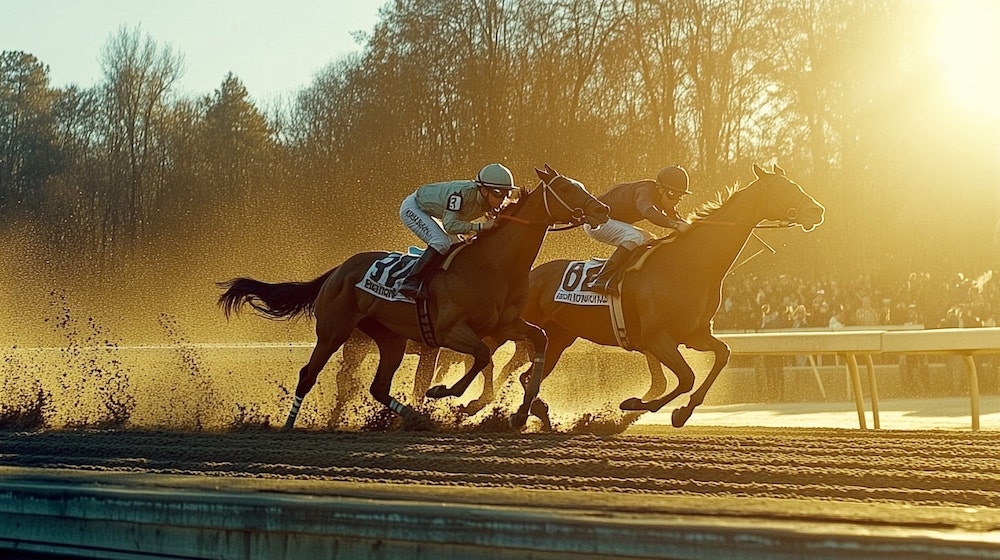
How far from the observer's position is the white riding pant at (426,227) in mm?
9320

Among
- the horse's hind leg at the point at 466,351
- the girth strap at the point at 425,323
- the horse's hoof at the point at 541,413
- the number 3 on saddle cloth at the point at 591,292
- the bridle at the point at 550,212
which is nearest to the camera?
the horse's hind leg at the point at 466,351

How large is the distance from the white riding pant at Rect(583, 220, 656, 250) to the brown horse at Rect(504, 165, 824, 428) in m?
0.19

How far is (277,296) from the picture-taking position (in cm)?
1103

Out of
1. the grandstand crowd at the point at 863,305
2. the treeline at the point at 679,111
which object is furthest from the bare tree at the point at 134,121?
the grandstand crowd at the point at 863,305

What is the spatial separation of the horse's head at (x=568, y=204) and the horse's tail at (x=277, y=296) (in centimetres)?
240

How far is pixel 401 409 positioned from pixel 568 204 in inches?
74.3

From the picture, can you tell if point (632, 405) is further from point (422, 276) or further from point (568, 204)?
point (422, 276)

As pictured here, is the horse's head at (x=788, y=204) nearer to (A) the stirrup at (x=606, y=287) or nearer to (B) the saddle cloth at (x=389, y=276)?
(A) the stirrup at (x=606, y=287)

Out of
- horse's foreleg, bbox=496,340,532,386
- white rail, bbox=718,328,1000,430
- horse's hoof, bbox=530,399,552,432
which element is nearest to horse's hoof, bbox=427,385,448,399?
horse's hoof, bbox=530,399,552,432

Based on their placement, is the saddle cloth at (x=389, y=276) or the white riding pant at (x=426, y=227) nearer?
the white riding pant at (x=426, y=227)

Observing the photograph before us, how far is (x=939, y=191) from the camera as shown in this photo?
30438mm

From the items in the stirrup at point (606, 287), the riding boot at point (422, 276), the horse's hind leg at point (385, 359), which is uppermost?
the riding boot at point (422, 276)

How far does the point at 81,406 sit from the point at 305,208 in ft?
67.9

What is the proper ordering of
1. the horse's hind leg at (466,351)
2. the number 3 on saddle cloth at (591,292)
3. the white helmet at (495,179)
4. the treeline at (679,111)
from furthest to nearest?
the treeline at (679,111)
the number 3 on saddle cloth at (591,292)
the white helmet at (495,179)
the horse's hind leg at (466,351)
